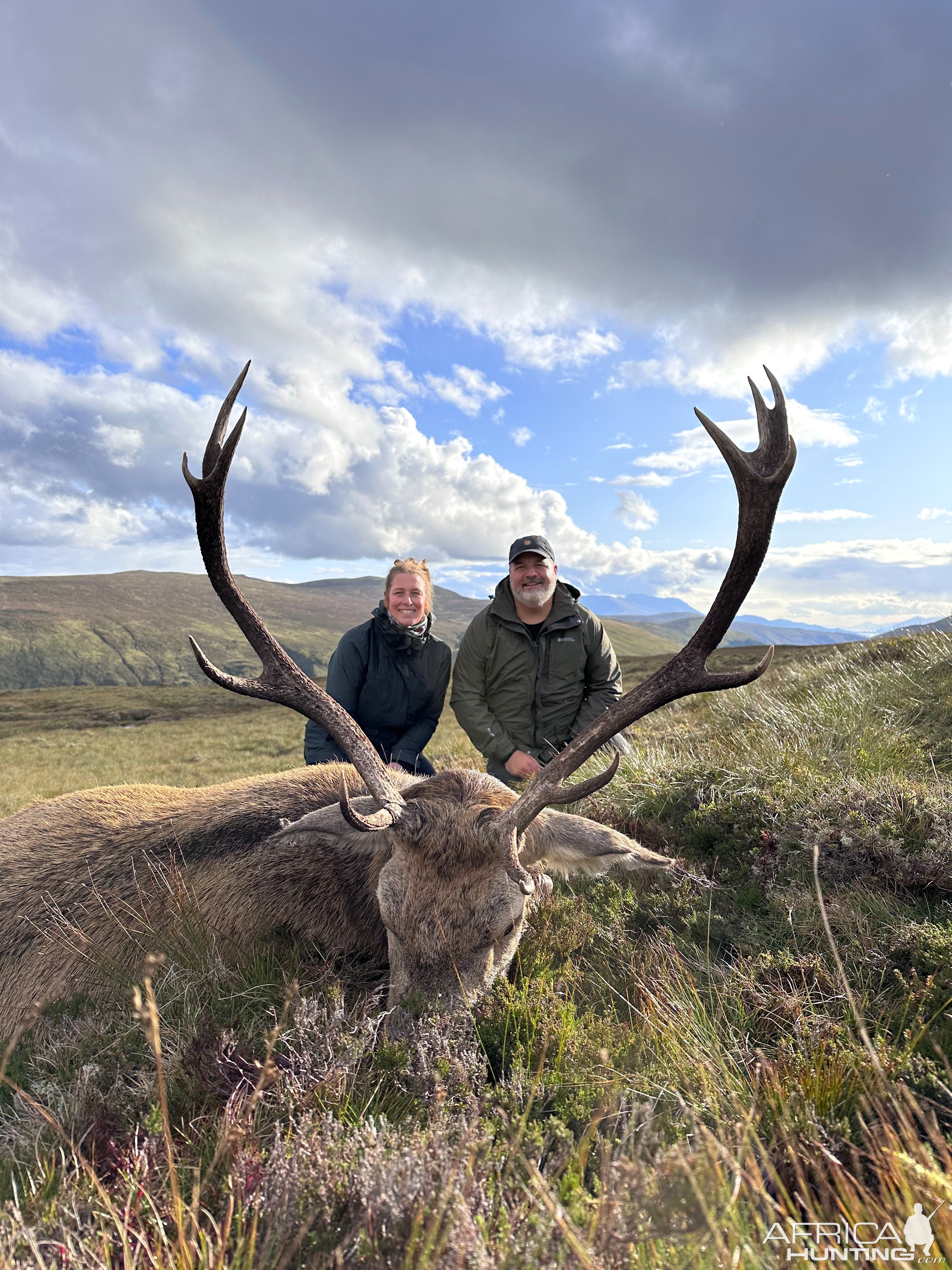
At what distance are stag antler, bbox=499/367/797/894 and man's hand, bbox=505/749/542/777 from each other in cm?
299

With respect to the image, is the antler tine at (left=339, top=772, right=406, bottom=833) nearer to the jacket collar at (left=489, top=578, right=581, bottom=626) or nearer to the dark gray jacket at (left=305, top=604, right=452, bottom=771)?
the dark gray jacket at (left=305, top=604, right=452, bottom=771)

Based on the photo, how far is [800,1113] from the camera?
2.49 metres

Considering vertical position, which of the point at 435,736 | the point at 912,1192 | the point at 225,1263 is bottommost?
the point at 435,736

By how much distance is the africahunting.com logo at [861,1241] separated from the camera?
1765 mm

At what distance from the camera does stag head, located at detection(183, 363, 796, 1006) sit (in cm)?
357

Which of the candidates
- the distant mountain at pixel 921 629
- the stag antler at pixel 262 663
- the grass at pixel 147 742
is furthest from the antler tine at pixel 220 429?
the distant mountain at pixel 921 629

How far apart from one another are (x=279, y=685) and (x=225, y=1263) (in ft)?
9.92

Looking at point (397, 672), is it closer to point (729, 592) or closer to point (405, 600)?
point (405, 600)

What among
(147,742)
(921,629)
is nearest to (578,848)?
(921,629)

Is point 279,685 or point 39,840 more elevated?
point 279,685

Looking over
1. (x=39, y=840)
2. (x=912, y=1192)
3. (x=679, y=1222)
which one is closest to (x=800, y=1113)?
(x=912, y=1192)

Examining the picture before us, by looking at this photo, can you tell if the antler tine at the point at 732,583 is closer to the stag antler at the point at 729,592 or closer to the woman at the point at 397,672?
the stag antler at the point at 729,592

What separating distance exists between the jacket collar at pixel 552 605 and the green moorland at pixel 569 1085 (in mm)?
3159

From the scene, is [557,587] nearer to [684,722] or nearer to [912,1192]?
[684,722]
